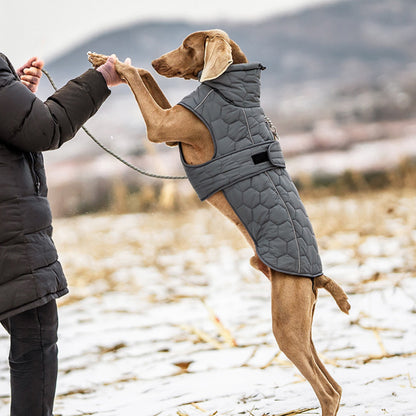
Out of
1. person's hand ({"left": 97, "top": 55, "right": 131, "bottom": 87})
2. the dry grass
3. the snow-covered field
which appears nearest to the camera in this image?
person's hand ({"left": 97, "top": 55, "right": 131, "bottom": 87})

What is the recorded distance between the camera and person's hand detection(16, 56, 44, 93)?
215 centimetres

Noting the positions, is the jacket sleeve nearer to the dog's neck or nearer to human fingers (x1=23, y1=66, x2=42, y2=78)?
human fingers (x1=23, y1=66, x2=42, y2=78)

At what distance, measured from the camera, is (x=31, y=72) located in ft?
7.04

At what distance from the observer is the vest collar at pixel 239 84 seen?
201cm

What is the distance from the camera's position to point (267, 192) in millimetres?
1982

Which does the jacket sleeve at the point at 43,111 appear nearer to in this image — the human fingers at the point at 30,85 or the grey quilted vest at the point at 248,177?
the human fingers at the point at 30,85

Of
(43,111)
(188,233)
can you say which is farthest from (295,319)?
(188,233)

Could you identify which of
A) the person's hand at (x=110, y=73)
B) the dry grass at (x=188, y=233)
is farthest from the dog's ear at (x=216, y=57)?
the dry grass at (x=188, y=233)

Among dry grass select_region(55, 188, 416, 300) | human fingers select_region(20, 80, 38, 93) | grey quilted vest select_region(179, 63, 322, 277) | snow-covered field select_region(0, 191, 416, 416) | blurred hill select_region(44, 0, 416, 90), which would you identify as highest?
blurred hill select_region(44, 0, 416, 90)

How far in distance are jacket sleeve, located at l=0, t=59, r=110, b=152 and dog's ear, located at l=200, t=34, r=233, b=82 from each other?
Answer: 42 cm

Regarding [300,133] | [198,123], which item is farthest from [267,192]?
[300,133]

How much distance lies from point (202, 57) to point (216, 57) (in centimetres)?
16

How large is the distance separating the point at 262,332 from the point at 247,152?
2039 mm

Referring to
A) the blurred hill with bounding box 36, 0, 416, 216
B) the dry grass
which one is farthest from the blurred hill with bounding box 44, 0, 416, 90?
the dry grass
